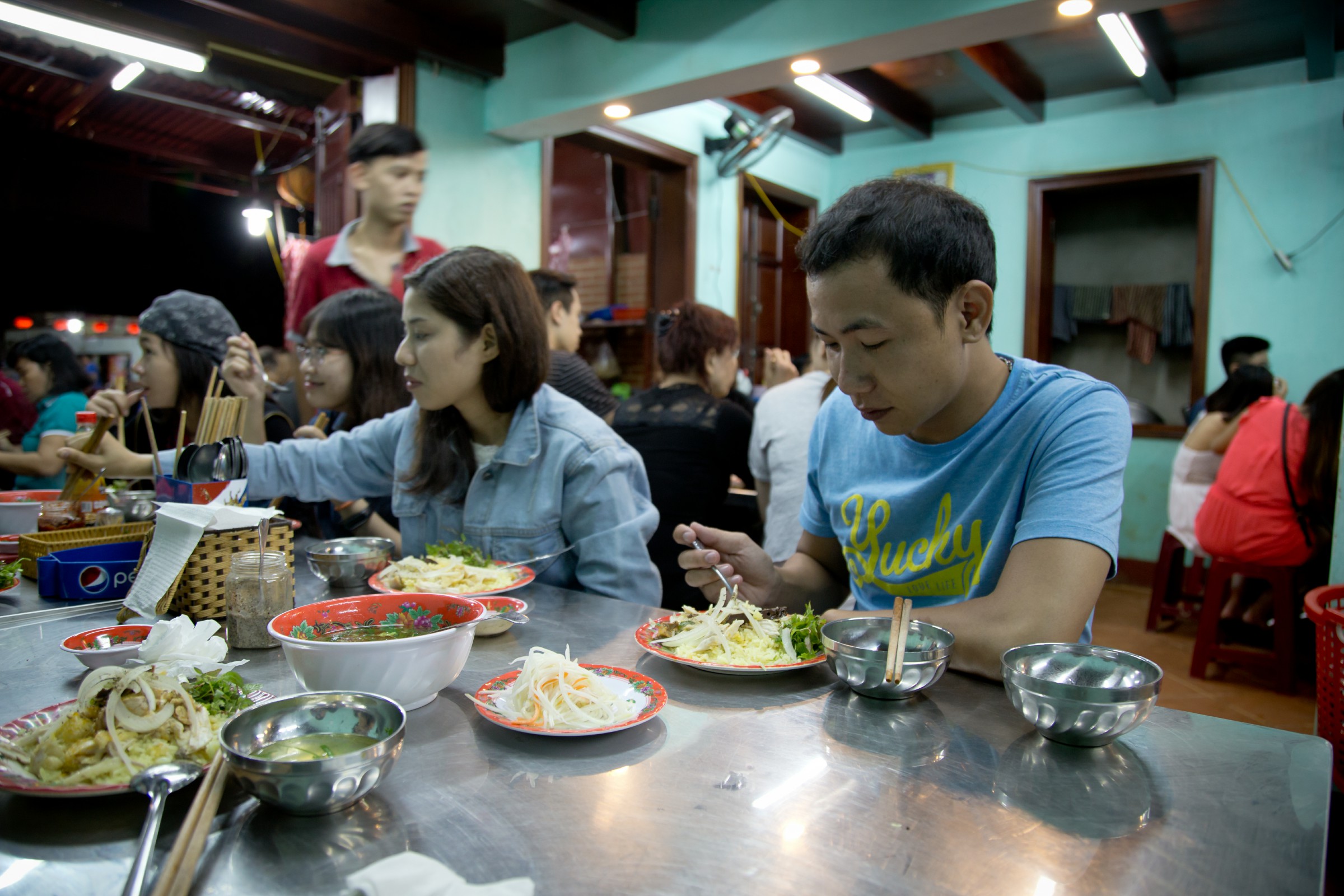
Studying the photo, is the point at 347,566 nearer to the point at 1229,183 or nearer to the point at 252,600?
the point at 252,600

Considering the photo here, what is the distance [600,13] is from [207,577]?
3489mm

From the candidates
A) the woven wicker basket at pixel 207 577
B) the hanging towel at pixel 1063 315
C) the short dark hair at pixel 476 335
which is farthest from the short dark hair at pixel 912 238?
the hanging towel at pixel 1063 315

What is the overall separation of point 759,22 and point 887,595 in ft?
10.4

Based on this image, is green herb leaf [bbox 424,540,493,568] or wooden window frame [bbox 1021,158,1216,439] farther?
wooden window frame [bbox 1021,158,1216,439]

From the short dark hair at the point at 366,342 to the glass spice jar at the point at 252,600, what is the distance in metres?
1.43

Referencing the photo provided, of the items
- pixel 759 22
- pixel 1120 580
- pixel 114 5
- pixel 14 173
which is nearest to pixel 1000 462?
pixel 759 22

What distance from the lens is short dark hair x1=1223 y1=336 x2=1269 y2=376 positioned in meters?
5.13

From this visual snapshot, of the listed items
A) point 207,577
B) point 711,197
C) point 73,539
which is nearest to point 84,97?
point 711,197

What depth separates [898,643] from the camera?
112cm

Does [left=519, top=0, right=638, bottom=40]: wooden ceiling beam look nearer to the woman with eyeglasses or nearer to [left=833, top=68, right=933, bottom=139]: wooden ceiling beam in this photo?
[left=833, top=68, right=933, bottom=139]: wooden ceiling beam

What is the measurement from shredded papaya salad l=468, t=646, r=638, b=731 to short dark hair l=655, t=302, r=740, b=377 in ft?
8.63

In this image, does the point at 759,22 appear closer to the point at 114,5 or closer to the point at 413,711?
the point at 114,5

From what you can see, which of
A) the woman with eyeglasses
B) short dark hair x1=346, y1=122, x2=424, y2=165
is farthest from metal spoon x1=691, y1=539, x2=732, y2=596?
short dark hair x1=346, y1=122, x2=424, y2=165

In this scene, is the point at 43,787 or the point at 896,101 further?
the point at 896,101
